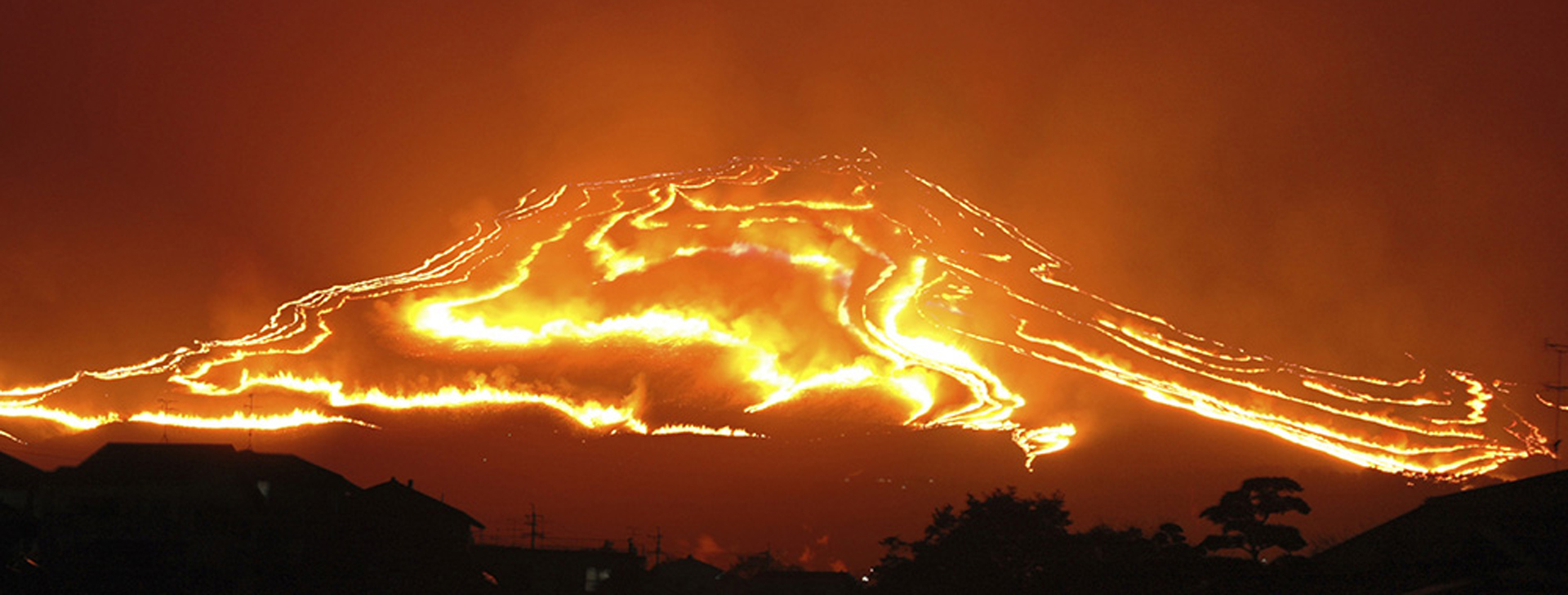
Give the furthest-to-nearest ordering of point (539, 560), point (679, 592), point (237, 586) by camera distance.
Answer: point (679, 592)
point (539, 560)
point (237, 586)

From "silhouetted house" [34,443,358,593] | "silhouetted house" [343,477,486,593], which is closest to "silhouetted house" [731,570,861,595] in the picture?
"silhouetted house" [343,477,486,593]

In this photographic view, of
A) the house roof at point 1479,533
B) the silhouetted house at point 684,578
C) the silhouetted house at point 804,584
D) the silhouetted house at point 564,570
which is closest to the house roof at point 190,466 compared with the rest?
the silhouetted house at point 564,570

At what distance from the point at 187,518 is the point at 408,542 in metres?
6.49

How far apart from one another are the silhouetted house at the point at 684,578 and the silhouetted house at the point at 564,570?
5.85ft

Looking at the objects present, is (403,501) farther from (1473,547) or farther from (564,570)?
(1473,547)

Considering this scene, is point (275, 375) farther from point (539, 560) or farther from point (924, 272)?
point (924, 272)

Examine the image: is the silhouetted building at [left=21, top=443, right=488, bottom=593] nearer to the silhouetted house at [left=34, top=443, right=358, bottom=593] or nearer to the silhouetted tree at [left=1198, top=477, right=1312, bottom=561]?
the silhouetted house at [left=34, top=443, right=358, bottom=593]

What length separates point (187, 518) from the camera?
43.1 m

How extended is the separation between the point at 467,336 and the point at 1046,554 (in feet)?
69.8

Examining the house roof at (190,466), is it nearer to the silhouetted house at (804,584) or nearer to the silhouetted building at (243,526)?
the silhouetted building at (243,526)

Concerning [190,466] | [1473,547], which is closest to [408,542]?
[190,466]

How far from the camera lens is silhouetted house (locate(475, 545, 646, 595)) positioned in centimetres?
5841

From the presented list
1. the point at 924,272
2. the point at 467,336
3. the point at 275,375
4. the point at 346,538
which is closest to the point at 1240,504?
the point at 924,272

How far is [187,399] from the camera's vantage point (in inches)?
2197
